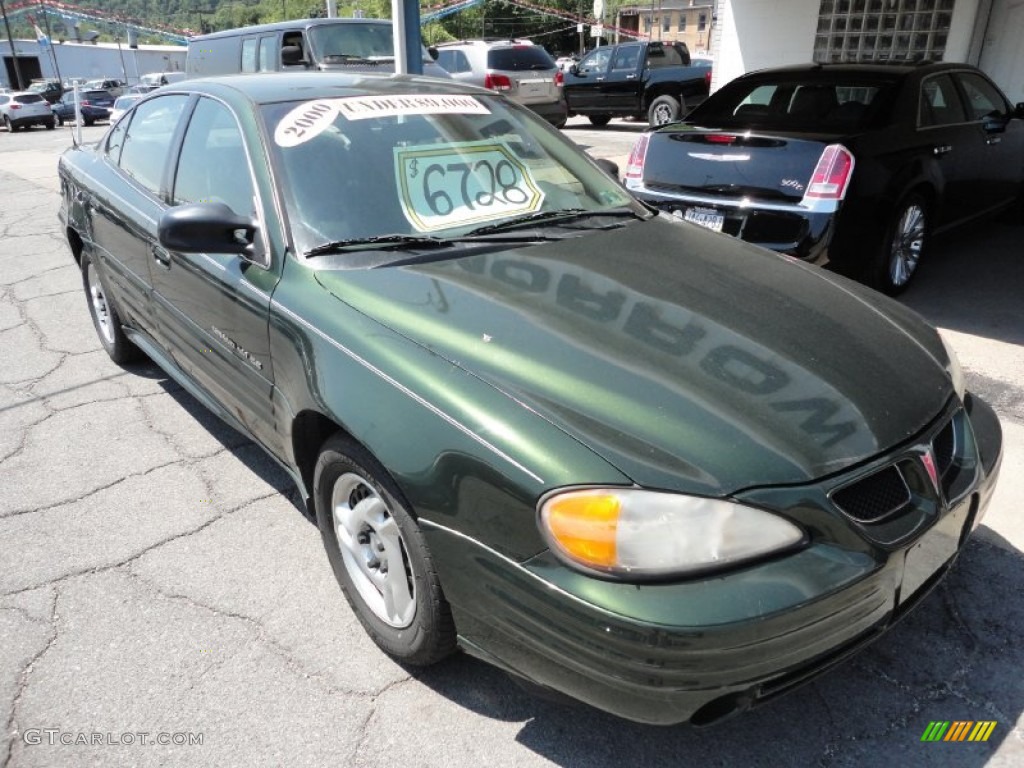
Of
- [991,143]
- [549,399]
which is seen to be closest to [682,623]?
[549,399]

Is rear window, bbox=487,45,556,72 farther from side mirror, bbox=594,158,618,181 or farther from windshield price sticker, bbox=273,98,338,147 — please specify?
windshield price sticker, bbox=273,98,338,147

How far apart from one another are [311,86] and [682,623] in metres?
2.46

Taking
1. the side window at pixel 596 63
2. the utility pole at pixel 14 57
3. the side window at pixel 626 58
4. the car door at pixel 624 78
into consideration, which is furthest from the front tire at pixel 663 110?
the utility pole at pixel 14 57

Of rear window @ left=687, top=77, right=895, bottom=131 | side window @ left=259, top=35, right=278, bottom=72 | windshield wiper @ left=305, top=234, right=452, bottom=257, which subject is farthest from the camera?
side window @ left=259, top=35, right=278, bottom=72

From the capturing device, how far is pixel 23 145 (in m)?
21.8

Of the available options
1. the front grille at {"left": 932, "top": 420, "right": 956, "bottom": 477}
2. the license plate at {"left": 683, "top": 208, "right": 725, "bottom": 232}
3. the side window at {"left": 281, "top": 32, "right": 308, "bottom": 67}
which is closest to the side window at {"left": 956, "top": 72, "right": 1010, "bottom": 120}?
the license plate at {"left": 683, "top": 208, "right": 725, "bottom": 232}

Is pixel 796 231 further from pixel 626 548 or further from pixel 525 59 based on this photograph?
pixel 525 59

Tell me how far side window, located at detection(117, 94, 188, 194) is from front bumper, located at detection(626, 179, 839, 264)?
3.08 m

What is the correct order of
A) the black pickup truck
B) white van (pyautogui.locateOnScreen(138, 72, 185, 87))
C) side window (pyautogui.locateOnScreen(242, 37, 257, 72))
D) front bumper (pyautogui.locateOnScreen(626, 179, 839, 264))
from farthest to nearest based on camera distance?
white van (pyautogui.locateOnScreen(138, 72, 185, 87))
the black pickup truck
side window (pyautogui.locateOnScreen(242, 37, 257, 72))
front bumper (pyautogui.locateOnScreen(626, 179, 839, 264))

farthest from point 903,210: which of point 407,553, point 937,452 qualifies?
point 407,553

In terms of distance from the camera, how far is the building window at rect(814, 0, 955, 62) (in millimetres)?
9719

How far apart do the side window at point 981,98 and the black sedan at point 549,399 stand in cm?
408

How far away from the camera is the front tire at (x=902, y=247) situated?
16.4 feet

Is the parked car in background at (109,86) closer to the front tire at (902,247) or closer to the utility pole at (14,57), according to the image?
the utility pole at (14,57)
